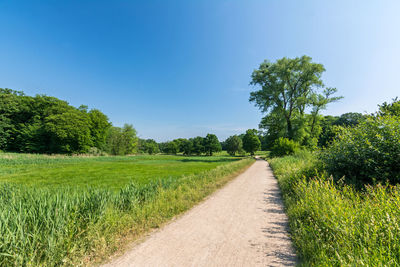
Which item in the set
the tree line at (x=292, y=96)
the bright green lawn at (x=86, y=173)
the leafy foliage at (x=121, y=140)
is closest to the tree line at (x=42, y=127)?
the leafy foliage at (x=121, y=140)

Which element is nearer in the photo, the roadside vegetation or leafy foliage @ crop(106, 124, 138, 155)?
the roadside vegetation

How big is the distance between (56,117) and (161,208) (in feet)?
197

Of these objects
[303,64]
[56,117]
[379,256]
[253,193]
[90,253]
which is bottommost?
[253,193]

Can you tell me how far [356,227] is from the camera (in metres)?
2.72

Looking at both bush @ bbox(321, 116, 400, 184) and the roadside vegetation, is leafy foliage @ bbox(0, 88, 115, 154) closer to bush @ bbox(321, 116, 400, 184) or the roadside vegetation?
the roadside vegetation

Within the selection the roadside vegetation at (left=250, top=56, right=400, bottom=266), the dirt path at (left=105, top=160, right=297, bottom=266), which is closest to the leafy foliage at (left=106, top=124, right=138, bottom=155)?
the dirt path at (left=105, top=160, right=297, bottom=266)

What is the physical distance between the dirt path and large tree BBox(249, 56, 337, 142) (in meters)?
28.0

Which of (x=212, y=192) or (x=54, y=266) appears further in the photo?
(x=212, y=192)

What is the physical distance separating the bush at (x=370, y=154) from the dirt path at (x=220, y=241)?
136 inches

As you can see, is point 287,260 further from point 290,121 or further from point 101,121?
point 101,121

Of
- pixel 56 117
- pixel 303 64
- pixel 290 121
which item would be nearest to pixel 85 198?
pixel 290 121

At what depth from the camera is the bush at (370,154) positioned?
512 cm

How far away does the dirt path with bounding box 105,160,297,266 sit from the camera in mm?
2848

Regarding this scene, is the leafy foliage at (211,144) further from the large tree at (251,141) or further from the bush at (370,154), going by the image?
the bush at (370,154)
